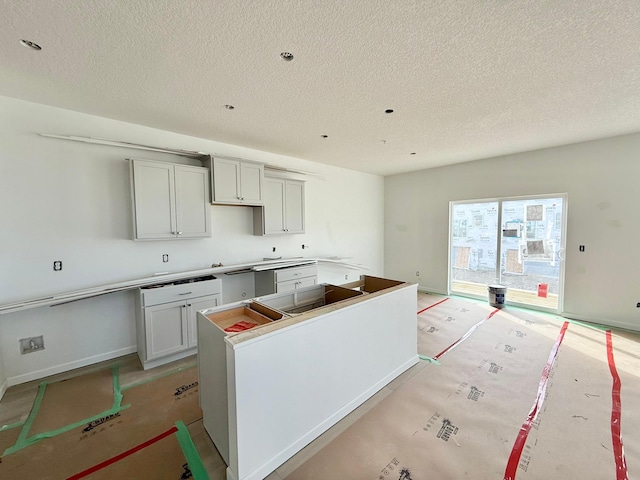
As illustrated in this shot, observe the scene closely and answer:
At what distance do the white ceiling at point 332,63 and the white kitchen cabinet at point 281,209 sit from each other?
103 cm

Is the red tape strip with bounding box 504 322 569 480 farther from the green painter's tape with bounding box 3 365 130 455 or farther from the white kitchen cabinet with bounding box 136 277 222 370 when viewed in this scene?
the white kitchen cabinet with bounding box 136 277 222 370

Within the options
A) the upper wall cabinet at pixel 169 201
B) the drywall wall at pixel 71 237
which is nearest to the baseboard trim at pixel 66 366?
the drywall wall at pixel 71 237

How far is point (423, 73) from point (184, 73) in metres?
1.92

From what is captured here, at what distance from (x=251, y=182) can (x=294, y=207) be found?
90cm

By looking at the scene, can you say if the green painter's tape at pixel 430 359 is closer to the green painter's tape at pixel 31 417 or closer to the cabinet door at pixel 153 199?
the cabinet door at pixel 153 199

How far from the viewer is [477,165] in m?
5.22

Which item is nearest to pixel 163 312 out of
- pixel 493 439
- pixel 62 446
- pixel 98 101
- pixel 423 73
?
pixel 62 446

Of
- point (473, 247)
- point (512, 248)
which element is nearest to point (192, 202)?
point (473, 247)

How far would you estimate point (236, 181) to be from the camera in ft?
12.1

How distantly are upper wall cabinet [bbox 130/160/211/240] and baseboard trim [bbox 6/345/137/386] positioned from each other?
4.67 ft

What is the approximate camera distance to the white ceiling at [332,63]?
155 centimetres

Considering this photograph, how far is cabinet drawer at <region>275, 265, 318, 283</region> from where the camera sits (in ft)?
13.5

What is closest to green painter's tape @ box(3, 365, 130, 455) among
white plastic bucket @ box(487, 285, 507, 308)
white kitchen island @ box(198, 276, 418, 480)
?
white kitchen island @ box(198, 276, 418, 480)

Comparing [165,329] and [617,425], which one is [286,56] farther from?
[617,425]
